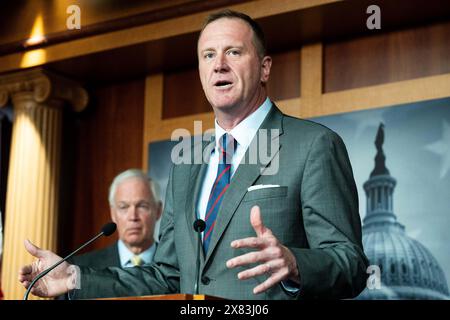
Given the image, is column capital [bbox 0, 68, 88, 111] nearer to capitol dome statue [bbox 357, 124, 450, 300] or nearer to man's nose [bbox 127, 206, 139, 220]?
man's nose [bbox 127, 206, 139, 220]

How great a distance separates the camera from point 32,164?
23.8 ft

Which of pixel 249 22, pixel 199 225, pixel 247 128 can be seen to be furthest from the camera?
pixel 249 22

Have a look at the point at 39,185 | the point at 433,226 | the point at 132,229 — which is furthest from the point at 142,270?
the point at 39,185

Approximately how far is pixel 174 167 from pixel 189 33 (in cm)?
335

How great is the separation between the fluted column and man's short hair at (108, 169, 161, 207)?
692 mm

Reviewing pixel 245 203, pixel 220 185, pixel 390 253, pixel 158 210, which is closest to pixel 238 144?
pixel 220 185

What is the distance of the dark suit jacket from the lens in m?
2.65

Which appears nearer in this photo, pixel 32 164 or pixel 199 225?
pixel 199 225

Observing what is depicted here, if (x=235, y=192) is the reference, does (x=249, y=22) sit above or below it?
above

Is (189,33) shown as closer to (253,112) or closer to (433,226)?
(433,226)

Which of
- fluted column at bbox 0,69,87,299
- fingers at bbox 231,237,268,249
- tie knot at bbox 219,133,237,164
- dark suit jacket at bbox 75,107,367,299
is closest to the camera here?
fingers at bbox 231,237,268,249

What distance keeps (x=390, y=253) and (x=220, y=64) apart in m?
3.09

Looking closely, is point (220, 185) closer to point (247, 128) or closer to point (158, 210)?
point (247, 128)

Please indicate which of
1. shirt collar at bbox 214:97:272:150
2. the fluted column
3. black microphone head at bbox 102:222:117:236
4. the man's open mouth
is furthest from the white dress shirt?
the fluted column
